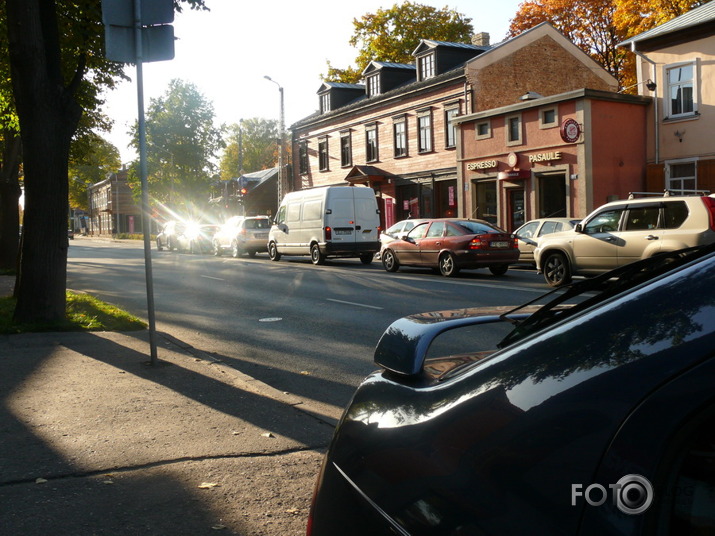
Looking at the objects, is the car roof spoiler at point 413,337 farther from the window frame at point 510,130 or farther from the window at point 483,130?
the window at point 483,130

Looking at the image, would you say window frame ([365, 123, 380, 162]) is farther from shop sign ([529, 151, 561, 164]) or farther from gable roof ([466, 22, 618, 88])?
shop sign ([529, 151, 561, 164])

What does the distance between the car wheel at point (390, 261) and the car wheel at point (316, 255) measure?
4.31 m

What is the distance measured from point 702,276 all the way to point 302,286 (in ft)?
52.5

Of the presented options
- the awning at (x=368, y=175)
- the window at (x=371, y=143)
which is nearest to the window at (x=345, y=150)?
the window at (x=371, y=143)

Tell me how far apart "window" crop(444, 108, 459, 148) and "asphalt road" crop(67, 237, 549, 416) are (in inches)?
566

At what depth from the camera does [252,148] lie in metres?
104

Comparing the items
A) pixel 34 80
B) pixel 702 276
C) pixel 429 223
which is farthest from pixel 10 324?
pixel 429 223

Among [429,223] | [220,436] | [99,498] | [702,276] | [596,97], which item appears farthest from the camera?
[596,97]

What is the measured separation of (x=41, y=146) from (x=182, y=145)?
69.3 m

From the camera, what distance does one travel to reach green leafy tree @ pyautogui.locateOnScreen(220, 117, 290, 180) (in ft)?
336

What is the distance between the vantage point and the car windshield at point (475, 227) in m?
19.5

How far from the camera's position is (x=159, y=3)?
7.03m

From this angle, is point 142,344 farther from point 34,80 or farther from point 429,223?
point 429,223

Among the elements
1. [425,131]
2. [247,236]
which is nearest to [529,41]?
[425,131]
